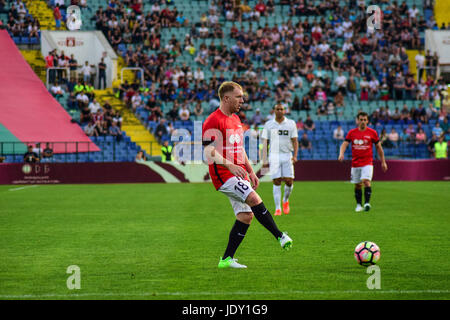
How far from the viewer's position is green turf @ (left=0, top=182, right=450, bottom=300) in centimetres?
716

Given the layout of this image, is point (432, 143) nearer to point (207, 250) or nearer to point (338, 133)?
point (338, 133)

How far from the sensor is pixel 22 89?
36125 mm

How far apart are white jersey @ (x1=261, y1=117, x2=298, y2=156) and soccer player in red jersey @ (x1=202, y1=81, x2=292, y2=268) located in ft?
23.0

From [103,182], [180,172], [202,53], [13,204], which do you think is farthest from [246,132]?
[13,204]

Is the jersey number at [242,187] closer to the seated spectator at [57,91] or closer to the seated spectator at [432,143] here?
the seated spectator at [432,143]

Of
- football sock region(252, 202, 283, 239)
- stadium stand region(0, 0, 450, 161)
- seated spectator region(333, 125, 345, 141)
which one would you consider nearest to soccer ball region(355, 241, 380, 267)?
football sock region(252, 202, 283, 239)

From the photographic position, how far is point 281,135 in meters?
15.4

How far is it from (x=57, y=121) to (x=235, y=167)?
2683cm

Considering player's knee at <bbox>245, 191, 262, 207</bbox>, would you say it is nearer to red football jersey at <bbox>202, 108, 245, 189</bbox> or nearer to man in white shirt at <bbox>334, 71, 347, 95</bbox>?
red football jersey at <bbox>202, 108, 245, 189</bbox>

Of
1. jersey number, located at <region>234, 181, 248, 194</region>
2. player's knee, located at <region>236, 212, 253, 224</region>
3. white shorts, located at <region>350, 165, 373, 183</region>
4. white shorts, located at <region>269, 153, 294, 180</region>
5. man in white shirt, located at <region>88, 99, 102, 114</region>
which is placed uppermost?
jersey number, located at <region>234, 181, 248, 194</region>

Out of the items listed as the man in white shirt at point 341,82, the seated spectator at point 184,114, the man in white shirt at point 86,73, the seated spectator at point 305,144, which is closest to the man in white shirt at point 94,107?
the man in white shirt at point 86,73

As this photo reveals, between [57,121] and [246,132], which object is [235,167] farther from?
[57,121]

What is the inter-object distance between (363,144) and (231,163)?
8.45 m

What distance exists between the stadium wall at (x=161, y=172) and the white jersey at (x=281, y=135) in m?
13.2
